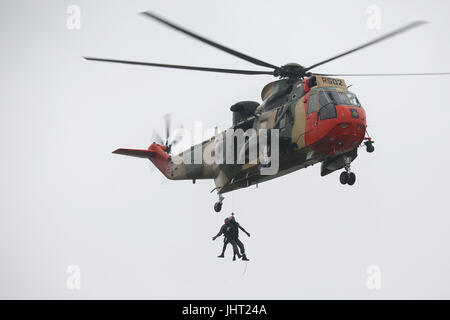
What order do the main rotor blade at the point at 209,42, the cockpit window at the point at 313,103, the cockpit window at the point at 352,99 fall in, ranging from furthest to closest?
the cockpit window at the point at 352,99, the cockpit window at the point at 313,103, the main rotor blade at the point at 209,42

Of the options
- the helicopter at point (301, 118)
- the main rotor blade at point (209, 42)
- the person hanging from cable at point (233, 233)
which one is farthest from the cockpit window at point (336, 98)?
the person hanging from cable at point (233, 233)

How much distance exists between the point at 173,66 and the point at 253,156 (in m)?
4.69

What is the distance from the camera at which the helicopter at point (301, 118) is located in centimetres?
2058

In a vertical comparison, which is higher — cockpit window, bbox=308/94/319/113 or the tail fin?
cockpit window, bbox=308/94/319/113

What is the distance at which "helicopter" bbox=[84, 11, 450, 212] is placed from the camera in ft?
67.5

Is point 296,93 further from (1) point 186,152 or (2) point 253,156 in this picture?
(1) point 186,152

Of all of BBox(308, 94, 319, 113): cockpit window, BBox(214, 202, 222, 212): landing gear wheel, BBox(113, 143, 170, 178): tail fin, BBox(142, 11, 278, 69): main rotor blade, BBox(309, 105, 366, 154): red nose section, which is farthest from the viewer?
BBox(113, 143, 170, 178): tail fin

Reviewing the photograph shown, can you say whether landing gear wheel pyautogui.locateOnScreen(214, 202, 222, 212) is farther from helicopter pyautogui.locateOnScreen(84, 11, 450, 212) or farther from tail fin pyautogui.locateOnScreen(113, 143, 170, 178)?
tail fin pyautogui.locateOnScreen(113, 143, 170, 178)

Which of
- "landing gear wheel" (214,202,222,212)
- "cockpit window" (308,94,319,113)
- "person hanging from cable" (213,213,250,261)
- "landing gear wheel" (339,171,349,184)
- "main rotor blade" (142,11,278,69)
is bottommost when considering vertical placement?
"person hanging from cable" (213,213,250,261)

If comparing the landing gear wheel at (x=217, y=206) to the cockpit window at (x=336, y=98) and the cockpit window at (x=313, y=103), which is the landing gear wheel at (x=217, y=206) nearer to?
the cockpit window at (x=313, y=103)

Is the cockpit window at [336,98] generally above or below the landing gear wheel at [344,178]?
above

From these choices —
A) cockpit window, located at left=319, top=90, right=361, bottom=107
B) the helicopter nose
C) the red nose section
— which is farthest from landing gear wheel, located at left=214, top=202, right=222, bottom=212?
cockpit window, located at left=319, top=90, right=361, bottom=107

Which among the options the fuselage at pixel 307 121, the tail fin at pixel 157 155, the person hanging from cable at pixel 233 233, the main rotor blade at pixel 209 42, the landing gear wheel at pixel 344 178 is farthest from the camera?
the tail fin at pixel 157 155

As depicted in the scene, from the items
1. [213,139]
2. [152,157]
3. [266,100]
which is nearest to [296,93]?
[266,100]
